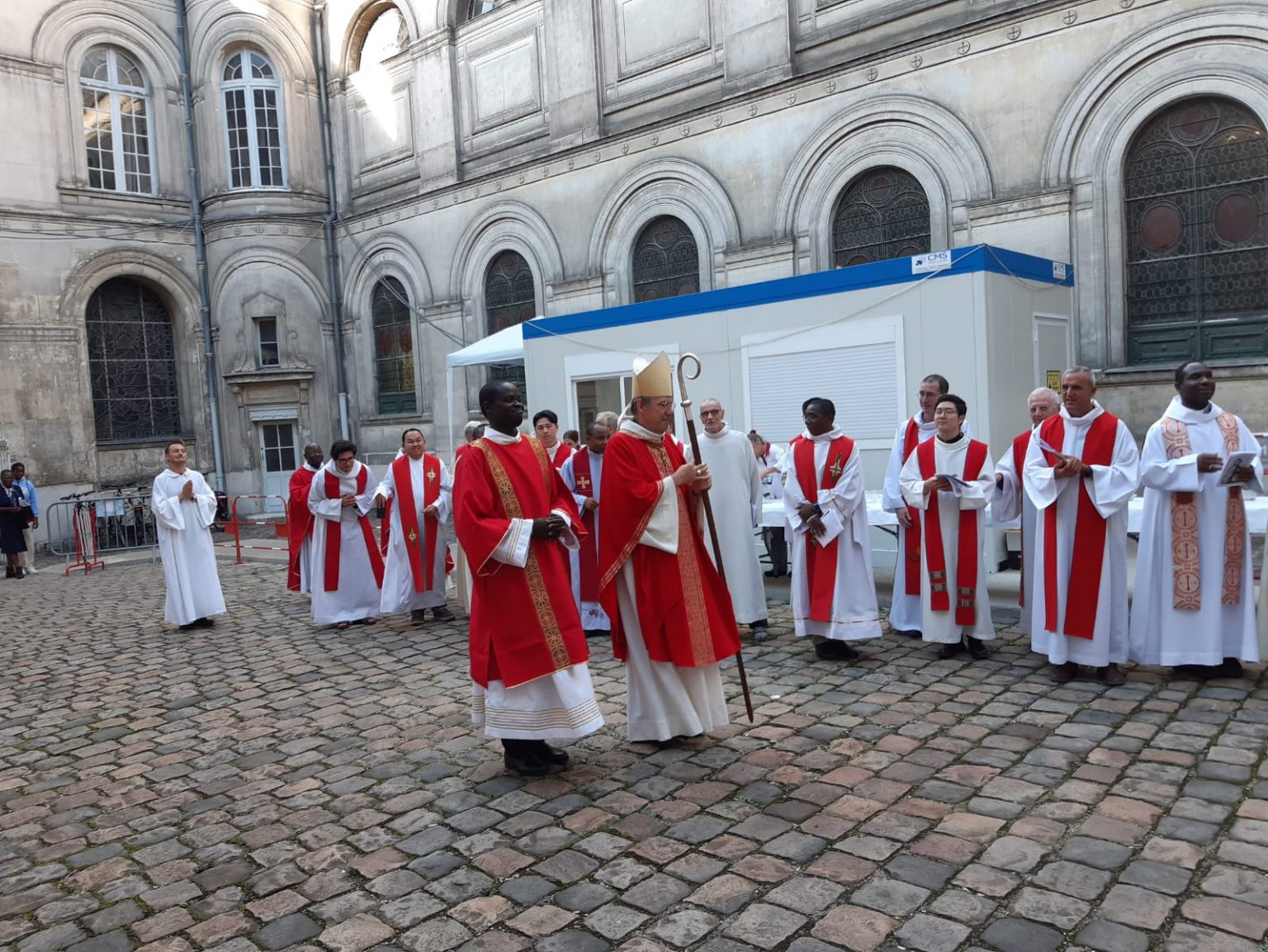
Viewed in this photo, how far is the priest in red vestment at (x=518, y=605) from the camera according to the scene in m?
4.57

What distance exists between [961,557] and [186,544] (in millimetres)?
7018

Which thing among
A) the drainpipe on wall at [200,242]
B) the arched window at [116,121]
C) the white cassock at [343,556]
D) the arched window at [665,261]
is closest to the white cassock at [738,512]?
the white cassock at [343,556]

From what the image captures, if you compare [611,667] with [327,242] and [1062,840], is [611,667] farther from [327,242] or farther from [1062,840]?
[327,242]

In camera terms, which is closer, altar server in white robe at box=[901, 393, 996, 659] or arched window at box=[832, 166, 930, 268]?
altar server in white robe at box=[901, 393, 996, 659]

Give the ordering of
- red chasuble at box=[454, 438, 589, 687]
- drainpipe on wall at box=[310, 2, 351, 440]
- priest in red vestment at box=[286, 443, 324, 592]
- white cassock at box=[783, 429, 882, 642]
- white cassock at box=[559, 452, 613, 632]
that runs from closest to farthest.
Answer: red chasuble at box=[454, 438, 589, 687]
white cassock at box=[783, 429, 882, 642]
white cassock at box=[559, 452, 613, 632]
priest in red vestment at box=[286, 443, 324, 592]
drainpipe on wall at box=[310, 2, 351, 440]

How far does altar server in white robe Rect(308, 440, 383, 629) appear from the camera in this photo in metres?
9.04

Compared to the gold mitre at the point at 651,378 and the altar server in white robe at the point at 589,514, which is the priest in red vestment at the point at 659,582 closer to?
the gold mitre at the point at 651,378

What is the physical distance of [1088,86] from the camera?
10977mm

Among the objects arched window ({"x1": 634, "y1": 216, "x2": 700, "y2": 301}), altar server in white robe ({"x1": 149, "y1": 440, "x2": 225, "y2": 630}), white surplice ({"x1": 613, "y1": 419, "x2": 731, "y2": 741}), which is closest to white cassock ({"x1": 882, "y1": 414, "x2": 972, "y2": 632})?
white surplice ({"x1": 613, "y1": 419, "x2": 731, "y2": 741})

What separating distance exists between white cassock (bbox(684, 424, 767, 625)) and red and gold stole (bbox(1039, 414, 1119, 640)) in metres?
2.09

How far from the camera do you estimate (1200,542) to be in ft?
19.0

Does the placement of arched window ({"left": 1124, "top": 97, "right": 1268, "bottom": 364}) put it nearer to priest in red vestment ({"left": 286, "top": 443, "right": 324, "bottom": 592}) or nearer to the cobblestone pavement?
the cobblestone pavement

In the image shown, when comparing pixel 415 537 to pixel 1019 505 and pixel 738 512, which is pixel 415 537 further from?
pixel 1019 505

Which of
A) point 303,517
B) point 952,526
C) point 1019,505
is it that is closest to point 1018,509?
point 1019,505
